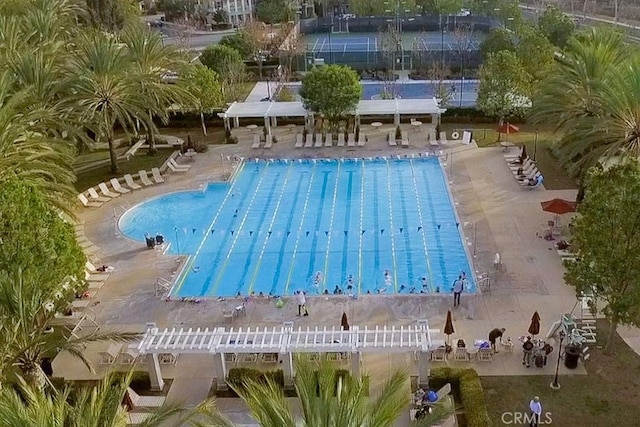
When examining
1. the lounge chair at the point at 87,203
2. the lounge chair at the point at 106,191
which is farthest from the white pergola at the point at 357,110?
the lounge chair at the point at 87,203

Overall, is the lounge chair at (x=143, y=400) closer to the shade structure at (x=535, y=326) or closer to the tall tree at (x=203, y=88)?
the shade structure at (x=535, y=326)

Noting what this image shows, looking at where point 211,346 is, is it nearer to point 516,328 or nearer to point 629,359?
point 516,328

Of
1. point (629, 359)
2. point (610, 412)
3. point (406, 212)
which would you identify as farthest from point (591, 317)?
point (406, 212)

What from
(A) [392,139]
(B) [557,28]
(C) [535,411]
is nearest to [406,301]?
(C) [535,411]

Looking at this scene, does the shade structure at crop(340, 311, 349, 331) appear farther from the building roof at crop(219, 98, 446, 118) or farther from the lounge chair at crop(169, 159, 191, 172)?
the building roof at crop(219, 98, 446, 118)

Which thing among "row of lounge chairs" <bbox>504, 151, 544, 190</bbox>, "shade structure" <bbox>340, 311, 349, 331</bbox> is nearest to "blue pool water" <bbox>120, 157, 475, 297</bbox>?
Result: "row of lounge chairs" <bbox>504, 151, 544, 190</bbox>
